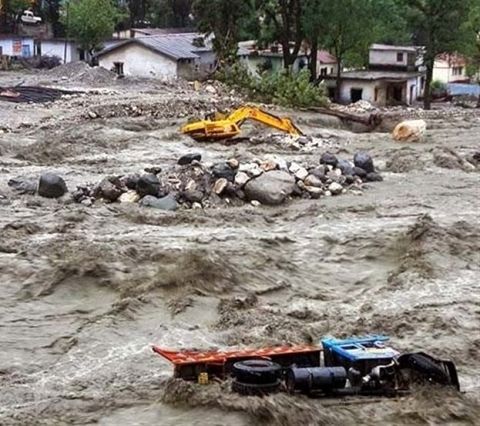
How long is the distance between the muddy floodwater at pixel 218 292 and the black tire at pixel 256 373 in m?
0.18

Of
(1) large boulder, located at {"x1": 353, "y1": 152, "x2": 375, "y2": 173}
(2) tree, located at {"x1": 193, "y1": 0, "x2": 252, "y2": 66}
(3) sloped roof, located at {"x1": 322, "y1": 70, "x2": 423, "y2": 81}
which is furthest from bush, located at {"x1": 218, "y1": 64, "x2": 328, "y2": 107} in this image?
(1) large boulder, located at {"x1": 353, "y1": 152, "x2": 375, "y2": 173}

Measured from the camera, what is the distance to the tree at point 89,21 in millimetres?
47125

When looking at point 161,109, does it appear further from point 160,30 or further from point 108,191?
point 160,30

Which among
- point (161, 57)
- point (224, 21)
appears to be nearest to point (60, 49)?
point (161, 57)

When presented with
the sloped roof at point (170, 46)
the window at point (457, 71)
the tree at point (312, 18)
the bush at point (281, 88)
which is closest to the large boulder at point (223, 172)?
the bush at point (281, 88)

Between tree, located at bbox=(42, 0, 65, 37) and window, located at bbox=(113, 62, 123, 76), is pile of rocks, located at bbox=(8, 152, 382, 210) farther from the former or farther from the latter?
tree, located at bbox=(42, 0, 65, 37)

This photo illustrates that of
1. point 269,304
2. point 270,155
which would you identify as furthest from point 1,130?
point 269,304

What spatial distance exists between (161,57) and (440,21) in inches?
487

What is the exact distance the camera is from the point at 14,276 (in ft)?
41.9

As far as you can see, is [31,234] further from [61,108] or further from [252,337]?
[61,108]

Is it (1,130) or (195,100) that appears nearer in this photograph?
(1,130)

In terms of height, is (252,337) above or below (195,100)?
below

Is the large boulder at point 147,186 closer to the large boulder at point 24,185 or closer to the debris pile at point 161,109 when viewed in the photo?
the large boulder at point 24,185

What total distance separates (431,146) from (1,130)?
10798mm
